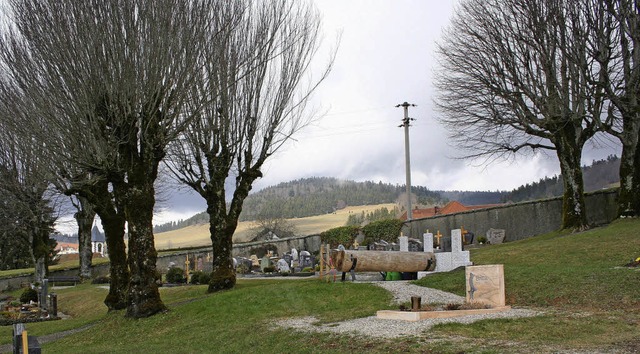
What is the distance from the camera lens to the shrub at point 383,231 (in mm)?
43347

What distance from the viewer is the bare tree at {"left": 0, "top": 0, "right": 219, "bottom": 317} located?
18406mm

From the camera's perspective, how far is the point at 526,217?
3559cm

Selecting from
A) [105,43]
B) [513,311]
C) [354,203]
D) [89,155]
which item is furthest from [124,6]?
[354,203]

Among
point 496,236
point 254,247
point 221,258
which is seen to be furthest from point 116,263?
point 254,247

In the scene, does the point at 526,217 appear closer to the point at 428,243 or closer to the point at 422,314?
the point at 428,243

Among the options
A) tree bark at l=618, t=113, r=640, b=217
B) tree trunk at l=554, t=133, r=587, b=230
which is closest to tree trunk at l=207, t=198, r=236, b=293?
tree trunk at l=554, t=133, r=587, b=230

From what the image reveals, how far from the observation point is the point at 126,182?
20.1 m

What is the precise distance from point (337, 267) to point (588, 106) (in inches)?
670

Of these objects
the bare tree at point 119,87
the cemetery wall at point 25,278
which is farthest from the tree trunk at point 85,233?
the bare tree at point 119,87

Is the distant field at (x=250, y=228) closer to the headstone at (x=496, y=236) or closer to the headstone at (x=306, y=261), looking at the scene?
the headstone at (x=306, y=261)

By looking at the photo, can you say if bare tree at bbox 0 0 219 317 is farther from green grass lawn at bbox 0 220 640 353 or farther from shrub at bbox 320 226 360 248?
shrub at bbox 320 226 360 248

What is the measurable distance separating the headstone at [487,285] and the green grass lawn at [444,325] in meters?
0.93

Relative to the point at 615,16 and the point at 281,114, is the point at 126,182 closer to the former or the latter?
the point at 281,114

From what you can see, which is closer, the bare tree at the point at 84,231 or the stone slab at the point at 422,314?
the stone slab at the point at 422,314
